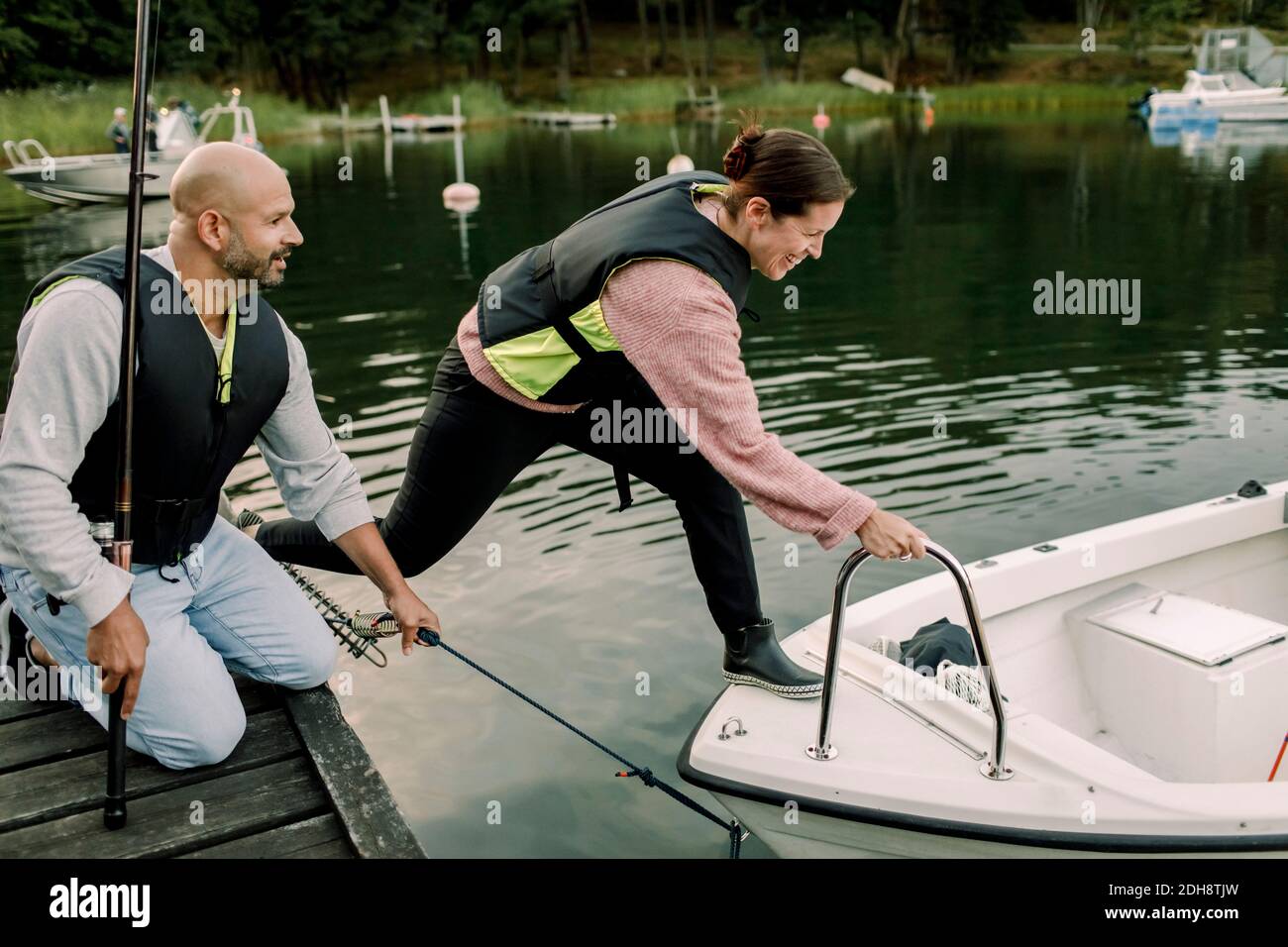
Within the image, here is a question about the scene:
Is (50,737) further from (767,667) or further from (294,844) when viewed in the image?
(767,667)

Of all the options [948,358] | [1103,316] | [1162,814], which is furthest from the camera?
[1103,316]

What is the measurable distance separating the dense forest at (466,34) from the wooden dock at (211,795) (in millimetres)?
45002

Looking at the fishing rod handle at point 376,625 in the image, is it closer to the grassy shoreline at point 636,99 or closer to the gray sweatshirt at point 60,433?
the gray sweatshirt at point 60,433

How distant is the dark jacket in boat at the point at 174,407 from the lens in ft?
8.95

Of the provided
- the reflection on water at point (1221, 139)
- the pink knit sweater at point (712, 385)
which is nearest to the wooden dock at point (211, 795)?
the pink knit sweater at point (712, 385)

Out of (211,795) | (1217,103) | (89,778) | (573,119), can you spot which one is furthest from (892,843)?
(573,119)

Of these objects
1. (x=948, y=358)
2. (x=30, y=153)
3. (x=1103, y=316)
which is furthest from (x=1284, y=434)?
(x=30, y=153)

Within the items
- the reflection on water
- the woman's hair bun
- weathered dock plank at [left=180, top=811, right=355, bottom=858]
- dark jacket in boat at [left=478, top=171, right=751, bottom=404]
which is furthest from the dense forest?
weathered dock plank at [left=180, top=811, right=355, bottom=858]

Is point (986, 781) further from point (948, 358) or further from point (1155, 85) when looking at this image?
point (1155, 85)

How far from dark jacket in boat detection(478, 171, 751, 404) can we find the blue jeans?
0.85 m

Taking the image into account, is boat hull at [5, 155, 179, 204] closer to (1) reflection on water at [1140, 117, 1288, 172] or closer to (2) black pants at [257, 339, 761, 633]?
(2) black pants at [257, 339, 761, 633]

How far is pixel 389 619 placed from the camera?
3385mm

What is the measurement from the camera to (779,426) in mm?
8250

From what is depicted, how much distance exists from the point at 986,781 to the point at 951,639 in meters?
0.66
